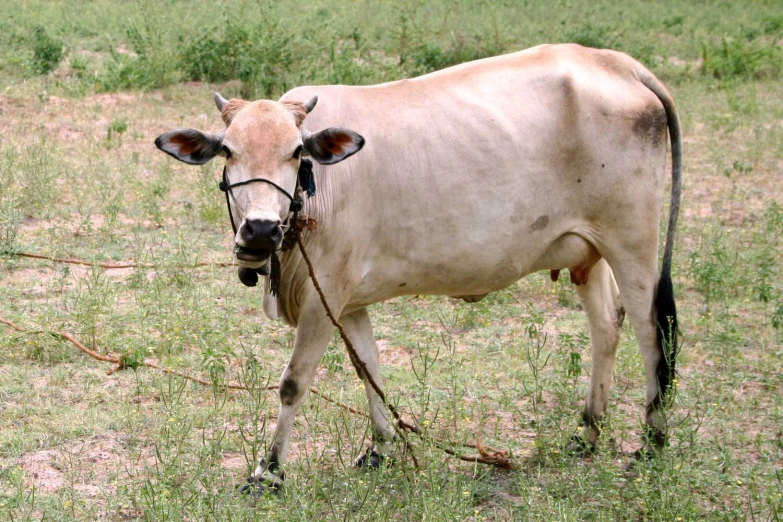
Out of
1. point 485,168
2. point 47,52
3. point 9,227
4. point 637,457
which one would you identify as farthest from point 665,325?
Answer: point 47,52

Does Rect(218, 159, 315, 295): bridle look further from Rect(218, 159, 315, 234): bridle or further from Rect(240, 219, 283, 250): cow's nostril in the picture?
Rect(240, 219, 283, 250): cow's nostril

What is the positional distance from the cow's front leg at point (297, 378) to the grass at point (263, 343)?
0.11 meters

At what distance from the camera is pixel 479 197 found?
4801 millimetres

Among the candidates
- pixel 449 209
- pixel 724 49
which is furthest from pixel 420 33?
pixel 449 209

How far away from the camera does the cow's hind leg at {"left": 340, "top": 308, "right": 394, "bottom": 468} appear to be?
5.07 metres

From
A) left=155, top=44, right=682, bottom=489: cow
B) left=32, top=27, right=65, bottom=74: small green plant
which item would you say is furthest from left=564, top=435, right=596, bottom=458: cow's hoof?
left=32, top=27, right=65, bottom=74: small green plant

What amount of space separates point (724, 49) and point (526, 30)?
2.69 metres

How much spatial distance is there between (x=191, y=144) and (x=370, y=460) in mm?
1715

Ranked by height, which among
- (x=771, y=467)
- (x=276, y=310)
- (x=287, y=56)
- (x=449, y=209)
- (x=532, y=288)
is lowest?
(x=287, y=56)

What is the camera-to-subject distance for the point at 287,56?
37.8 feet

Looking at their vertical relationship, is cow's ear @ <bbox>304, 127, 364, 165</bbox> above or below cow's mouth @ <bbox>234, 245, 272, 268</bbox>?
above

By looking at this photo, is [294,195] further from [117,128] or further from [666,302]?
[117,128]

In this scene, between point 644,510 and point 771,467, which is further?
point 771,467

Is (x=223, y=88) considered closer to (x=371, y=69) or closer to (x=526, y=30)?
(x=371, y=69)
